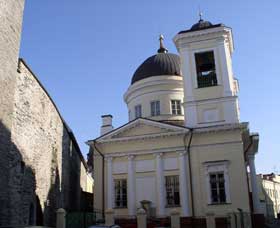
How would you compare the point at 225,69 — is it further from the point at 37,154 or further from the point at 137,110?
the point at 37,154

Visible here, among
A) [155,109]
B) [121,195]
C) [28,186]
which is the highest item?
[155,109]

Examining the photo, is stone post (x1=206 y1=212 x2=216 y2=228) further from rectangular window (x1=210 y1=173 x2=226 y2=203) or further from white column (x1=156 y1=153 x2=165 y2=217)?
white column (x1=156 y1=153 x2=165 y2=217)

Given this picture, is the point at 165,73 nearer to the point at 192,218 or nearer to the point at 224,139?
the point at 224,139

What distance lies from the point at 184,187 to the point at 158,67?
36.7 ft

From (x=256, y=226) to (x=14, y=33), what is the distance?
16938 mm

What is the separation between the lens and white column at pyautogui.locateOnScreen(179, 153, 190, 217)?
2225 cm

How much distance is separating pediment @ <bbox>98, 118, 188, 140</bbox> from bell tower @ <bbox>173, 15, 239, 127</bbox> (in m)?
1.59

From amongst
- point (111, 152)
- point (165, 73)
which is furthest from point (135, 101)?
point (111, 152)

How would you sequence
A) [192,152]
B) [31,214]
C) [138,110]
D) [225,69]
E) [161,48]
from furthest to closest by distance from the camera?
[161,48] → [138,110] → [225,69] → [192,152] → [31,214]

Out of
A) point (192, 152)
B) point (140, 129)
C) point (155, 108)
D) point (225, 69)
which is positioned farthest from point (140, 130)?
point (225, 69)

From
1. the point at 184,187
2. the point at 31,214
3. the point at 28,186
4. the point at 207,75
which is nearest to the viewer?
the point at 28,186

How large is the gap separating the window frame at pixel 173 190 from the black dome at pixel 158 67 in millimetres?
9654

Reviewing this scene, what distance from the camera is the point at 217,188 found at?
73.5 feet

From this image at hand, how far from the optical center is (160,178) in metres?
23.3
